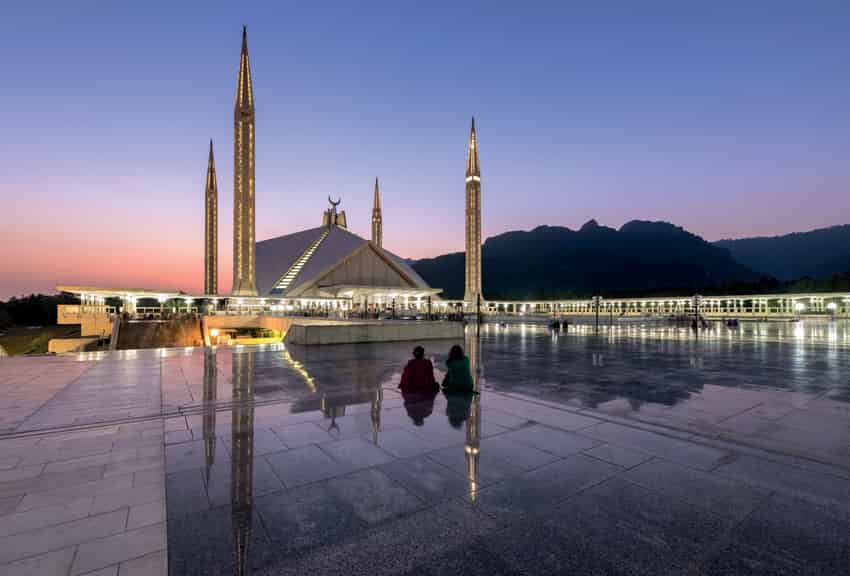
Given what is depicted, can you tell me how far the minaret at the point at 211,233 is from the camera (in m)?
67.2

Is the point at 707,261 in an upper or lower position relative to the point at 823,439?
upper

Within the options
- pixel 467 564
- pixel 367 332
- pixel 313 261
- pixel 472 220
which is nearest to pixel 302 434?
pixel 467 564

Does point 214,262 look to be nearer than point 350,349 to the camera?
No

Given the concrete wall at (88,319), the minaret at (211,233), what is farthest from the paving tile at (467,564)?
the minaret at (211,233)

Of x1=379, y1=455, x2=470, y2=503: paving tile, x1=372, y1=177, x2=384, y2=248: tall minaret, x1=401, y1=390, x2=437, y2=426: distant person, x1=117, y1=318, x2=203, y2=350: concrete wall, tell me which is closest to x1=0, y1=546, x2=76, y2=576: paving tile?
x1=379, y1=455, x2=470, y2=503: paving tile


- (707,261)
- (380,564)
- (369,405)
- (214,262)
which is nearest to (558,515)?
(380,564)

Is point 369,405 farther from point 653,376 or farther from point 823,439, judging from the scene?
point 653,376

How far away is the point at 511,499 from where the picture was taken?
125 inches

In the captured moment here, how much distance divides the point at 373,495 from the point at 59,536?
2.02 metres

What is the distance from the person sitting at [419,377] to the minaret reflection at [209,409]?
9.11ft

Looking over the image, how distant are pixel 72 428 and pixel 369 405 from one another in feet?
11.7

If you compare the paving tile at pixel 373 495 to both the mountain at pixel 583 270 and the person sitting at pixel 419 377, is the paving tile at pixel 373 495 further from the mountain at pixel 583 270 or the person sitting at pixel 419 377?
the mountain at pixel 583 270

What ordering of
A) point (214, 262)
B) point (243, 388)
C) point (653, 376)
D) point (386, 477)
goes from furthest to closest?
point (214, 262) → point (653, 376) → point (243, 388) → point (386, 477)

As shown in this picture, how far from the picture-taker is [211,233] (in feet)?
224
